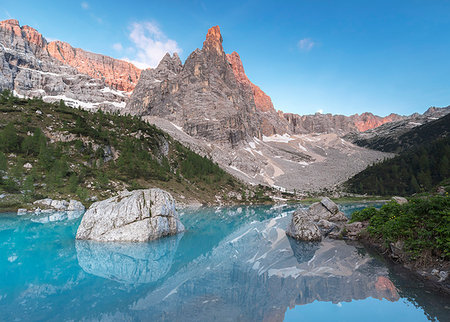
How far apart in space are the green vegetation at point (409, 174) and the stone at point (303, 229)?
126657 mm

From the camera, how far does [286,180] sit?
197 metres

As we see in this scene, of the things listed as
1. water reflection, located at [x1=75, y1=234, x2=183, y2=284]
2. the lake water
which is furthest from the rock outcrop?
water reflection, located at [x1=75, y1=234, x2=183, y2=284]

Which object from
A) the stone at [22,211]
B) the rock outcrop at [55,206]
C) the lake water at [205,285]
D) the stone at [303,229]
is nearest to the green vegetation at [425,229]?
the lake water at [205,285]

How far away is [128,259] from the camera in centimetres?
1895

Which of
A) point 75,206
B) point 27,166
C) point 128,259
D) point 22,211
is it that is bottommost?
point 22,211

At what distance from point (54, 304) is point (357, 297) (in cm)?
1472

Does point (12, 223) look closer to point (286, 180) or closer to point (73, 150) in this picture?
point (73, 150)

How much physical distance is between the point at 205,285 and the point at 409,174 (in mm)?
182812

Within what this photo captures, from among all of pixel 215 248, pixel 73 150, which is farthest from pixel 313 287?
pixel 73 150

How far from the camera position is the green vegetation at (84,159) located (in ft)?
179

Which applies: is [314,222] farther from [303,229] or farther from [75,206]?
[75,206]

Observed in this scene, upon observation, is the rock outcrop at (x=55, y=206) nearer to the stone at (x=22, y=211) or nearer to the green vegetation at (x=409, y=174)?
the stone at (x=22, y=211)

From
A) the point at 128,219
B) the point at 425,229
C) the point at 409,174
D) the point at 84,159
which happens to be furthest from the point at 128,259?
the point at 409,174

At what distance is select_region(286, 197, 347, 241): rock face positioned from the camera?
25469 mm
